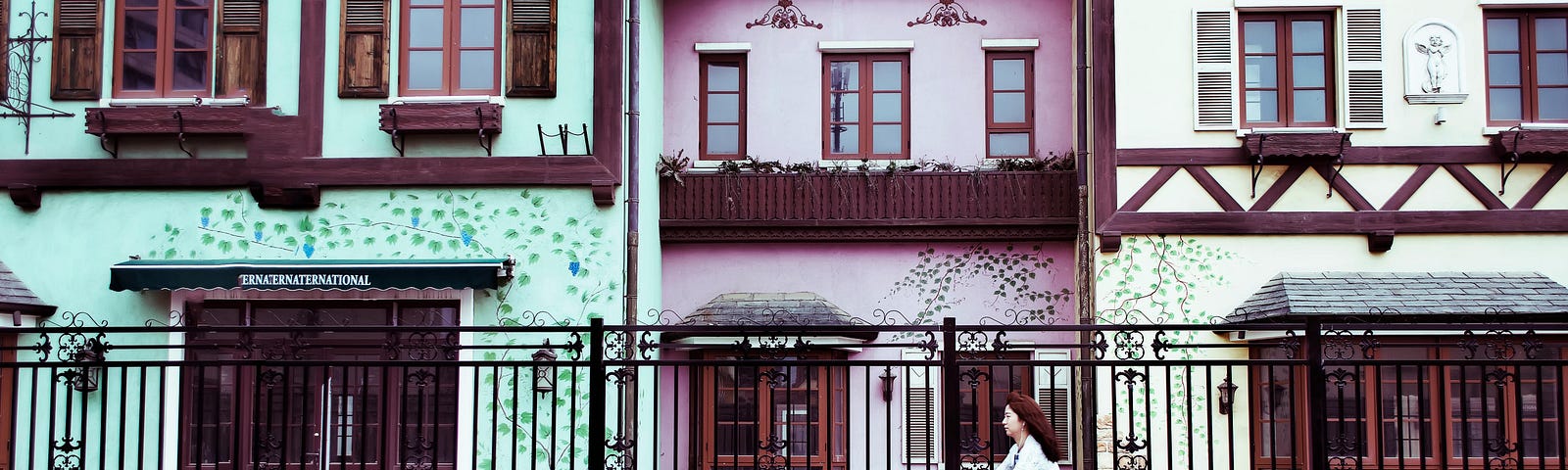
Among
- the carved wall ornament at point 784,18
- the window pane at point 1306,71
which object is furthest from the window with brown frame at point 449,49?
the window pane at point 1306,71

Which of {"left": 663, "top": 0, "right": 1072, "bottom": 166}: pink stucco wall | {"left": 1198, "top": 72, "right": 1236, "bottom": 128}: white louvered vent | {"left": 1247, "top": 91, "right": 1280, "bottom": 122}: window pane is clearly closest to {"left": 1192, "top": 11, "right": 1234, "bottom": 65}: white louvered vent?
{"left": 1198, "top": 72, "right": 1236, "bottom": 128}: white louvered vent

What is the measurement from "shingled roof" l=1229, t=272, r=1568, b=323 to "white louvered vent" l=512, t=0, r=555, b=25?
6.28 metres

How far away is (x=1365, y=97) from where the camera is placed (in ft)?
36.2

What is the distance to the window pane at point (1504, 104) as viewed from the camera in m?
11.2

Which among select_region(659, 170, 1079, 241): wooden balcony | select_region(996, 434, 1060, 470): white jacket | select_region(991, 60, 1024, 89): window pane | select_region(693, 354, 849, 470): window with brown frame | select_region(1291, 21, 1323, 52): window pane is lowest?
select_region(693, 354, 849, 470): window with brown frame

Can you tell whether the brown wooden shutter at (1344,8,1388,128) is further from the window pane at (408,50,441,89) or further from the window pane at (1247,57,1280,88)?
the window pane at (408,50,441,89)

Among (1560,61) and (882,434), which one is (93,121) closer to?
(882,434)

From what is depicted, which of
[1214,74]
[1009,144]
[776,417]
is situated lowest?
[776,417]

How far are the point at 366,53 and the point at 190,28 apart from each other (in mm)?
1609

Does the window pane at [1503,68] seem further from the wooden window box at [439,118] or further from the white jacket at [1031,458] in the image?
the wooden window box at [439,118]

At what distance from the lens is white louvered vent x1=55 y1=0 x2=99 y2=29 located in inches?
430

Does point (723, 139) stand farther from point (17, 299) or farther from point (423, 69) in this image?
point (17, 299)

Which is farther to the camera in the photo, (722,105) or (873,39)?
(722,105)

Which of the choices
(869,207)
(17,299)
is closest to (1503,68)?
(869,207)
